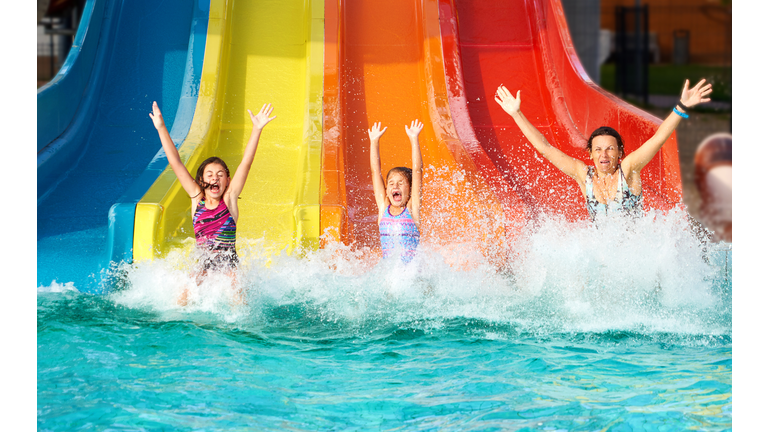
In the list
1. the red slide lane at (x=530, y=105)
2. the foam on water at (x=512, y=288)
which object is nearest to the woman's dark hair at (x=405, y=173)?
the foam on water at (x=512, y=288)

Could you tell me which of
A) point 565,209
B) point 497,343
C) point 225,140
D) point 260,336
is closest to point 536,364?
point 497,343

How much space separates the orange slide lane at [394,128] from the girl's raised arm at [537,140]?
2.50 ft

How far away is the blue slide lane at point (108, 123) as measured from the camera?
4.67 meters

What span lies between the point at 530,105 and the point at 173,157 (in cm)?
364

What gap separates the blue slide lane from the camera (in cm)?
467

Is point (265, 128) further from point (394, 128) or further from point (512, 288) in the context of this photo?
point (512, 288)

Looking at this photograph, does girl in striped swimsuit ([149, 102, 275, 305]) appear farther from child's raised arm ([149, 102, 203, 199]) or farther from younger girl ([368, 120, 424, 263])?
younger girl ([368, 120, 424, 263])

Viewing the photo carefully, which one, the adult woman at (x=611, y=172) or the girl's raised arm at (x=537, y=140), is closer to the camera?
the girl's raised arm at (x=537, y=140)

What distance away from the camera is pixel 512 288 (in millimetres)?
4234

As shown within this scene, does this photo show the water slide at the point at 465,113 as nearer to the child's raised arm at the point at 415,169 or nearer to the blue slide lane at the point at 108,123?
the child's raised arm at the point at 415,169

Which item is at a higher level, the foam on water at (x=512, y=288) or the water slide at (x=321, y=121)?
Answer: the water slide at (x=321, y=121)

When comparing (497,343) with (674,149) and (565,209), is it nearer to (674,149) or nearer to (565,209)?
(565,209)
